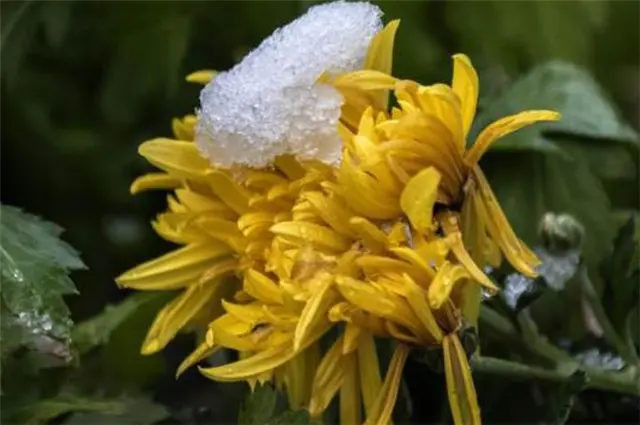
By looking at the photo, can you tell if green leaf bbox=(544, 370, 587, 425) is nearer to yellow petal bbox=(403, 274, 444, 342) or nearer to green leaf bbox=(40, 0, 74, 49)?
yellow petal bbox=(403, 274, 444, 342)

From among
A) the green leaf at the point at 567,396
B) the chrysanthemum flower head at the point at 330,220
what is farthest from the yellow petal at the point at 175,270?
the green leaf at the point at 567,396

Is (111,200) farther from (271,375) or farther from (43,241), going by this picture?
(271,375)

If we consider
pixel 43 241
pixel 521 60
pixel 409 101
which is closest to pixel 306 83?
pixel 409 101

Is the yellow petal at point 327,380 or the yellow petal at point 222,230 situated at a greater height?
the yellow petal at point 222,230

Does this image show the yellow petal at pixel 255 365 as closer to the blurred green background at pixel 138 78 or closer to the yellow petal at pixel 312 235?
the yellow petal at pixel 312 235

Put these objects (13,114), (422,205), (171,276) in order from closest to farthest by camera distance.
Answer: (422,205)
(171,276)
(13,114)

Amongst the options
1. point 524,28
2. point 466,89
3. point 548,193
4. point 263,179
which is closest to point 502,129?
point 466,89
